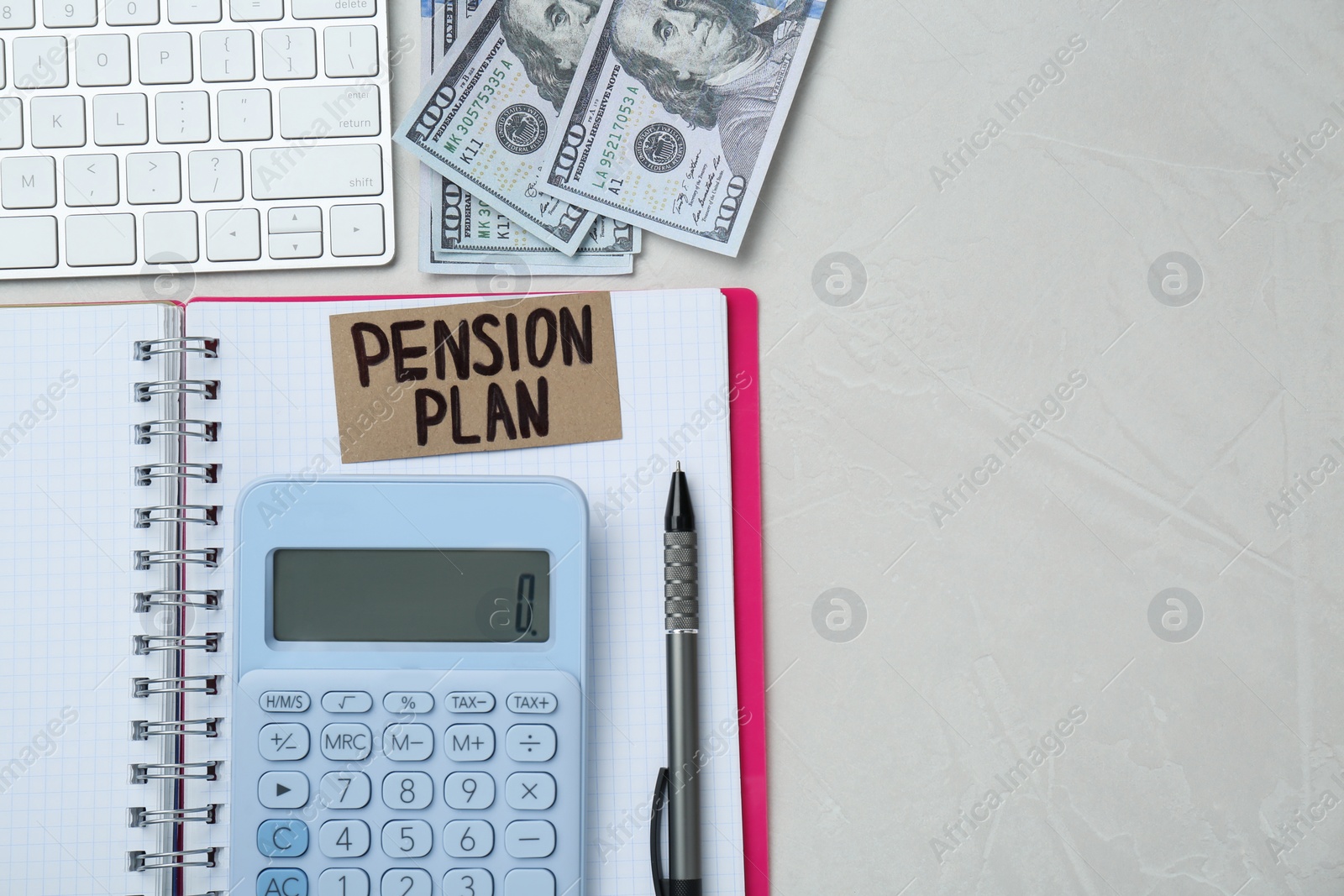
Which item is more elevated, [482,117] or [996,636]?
[482,117]

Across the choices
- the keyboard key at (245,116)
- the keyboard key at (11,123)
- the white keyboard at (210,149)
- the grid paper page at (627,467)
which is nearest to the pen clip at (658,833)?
the grid paper page at (627,467)

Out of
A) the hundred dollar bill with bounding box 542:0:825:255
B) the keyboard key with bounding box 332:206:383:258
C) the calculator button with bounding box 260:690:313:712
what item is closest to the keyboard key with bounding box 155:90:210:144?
the keyboard key with bounding box 332:206:383:258

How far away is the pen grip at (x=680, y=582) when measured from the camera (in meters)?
0.49

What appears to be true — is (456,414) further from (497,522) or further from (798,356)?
(798,356)

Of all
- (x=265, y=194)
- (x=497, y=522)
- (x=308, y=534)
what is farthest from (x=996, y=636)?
(x=265, y=194)

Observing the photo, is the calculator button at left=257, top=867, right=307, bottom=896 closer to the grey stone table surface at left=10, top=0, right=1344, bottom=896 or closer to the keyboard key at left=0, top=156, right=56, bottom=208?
the grey stone table surface at left=10, top=0, right=1344, bottom=896

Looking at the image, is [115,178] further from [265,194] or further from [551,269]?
[551,269]

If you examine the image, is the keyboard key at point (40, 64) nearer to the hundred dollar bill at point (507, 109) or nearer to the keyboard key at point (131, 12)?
the keyboard key at point (131, 12)

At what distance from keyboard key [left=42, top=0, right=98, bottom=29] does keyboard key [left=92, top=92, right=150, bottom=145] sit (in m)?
0.05

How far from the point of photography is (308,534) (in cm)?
49

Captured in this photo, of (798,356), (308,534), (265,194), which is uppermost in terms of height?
(265,194)

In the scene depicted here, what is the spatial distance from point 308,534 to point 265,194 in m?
0.23

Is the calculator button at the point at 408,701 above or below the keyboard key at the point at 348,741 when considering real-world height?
above

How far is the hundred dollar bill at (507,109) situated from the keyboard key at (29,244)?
0.24 meters
